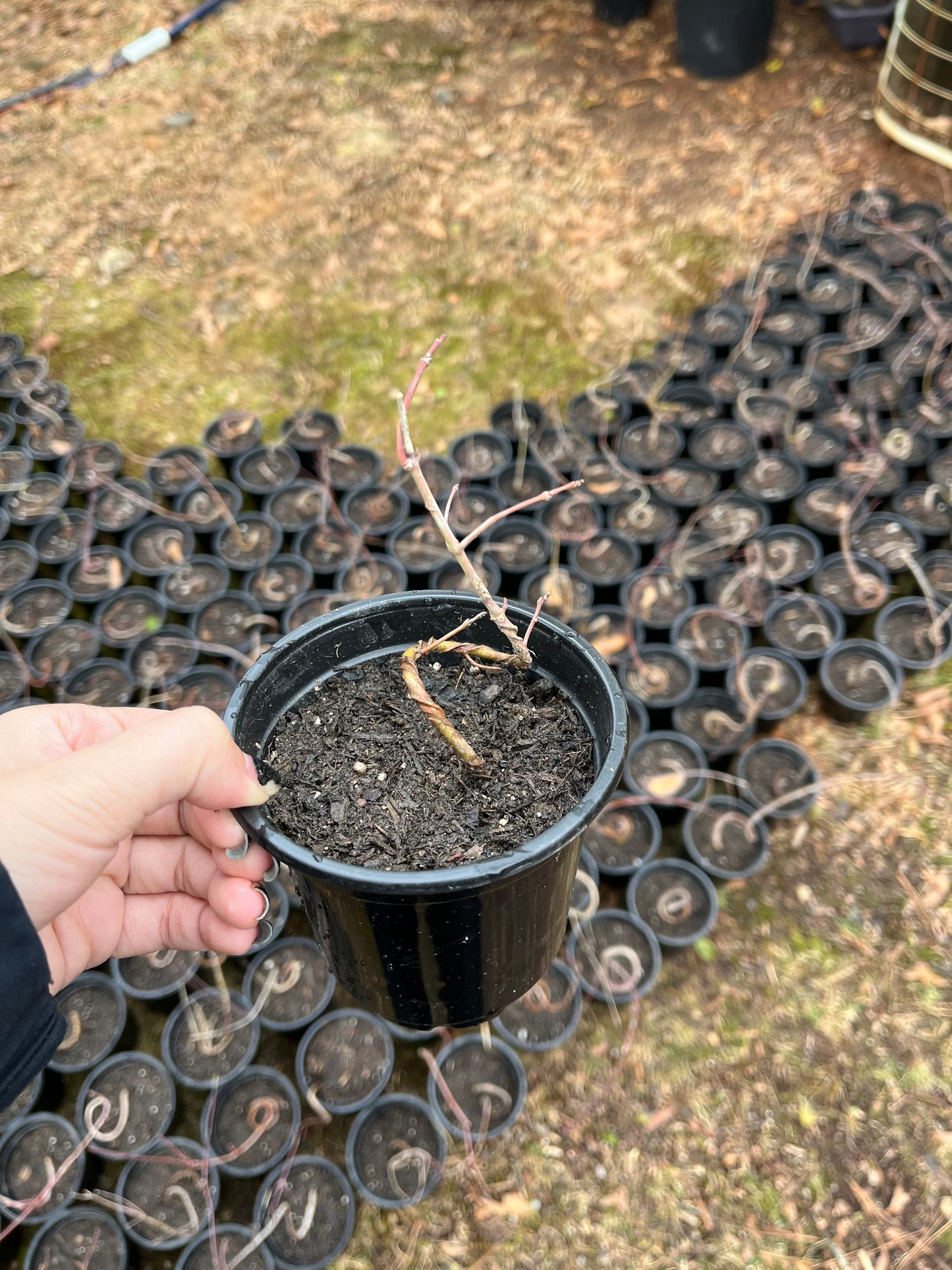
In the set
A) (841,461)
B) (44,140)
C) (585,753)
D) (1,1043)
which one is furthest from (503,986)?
(44,140)

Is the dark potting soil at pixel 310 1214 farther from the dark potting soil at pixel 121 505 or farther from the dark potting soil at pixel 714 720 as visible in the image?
the dark potting soil at pixel 121 505

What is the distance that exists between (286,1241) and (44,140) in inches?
200

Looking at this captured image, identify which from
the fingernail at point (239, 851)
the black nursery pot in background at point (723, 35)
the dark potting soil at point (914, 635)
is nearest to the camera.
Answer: the fingernail at point (239, 851)

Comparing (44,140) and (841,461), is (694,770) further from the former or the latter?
(44,140)

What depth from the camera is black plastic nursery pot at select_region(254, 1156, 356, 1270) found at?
5.43ft

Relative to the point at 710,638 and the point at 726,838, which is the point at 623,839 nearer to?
the point at 726,838

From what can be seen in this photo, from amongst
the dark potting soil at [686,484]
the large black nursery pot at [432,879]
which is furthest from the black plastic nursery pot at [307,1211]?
the dark potting soil at [686,484]

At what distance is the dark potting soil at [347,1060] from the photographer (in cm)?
184

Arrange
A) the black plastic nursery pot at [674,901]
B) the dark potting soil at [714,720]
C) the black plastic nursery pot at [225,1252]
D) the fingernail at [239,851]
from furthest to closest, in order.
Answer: the dark potting soil at [714,720] → the black plastic nursery pot at [674,901] → the black plastic nursery pot at [225,1252] → the fingernail at [239,851]

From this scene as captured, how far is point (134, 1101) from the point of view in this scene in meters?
1.83

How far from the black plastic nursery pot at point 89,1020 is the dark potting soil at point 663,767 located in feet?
4.51

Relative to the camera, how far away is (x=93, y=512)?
110 inches

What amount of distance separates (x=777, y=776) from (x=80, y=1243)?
1.91 metres

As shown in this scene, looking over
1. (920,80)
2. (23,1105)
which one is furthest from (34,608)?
(920,80)
